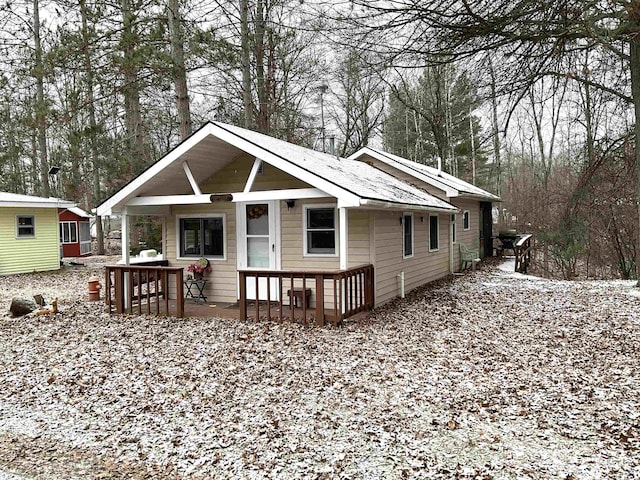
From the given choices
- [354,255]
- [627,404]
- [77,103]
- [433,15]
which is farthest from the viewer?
[77,103]

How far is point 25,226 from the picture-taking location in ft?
55.3

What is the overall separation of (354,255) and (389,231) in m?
1.15

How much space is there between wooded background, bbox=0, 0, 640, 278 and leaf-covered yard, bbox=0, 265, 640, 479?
148 inches

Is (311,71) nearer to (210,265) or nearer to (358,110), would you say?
(358,110)

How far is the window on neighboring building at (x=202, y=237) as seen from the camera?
32.1ft

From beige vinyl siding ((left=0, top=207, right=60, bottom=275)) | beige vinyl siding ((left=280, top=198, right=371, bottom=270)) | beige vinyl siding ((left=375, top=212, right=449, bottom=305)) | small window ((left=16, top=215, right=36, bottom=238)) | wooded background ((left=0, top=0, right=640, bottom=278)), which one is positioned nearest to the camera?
wooded background ((left=0, top=0, right=640, bottom=278))

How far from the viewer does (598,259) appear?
15711mm

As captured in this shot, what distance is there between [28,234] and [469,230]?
54.2ft

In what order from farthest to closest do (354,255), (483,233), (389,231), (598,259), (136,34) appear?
(483,233)
(598,259)
(136,34)
(389,231)
(354,255)

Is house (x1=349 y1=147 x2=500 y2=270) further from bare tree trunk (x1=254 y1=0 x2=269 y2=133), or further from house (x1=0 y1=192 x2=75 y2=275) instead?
house (x1=0 y1=192 x2=75 y2=275)

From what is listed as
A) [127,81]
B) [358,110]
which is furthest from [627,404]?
[358,110]

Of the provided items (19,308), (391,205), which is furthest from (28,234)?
(391,205)

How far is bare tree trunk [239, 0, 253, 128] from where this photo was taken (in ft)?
45.4

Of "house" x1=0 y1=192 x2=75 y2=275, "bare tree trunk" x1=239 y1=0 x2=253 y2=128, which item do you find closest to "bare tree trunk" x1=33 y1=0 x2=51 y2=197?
"house" x1=0 y1=192 x2=75 y2=275
